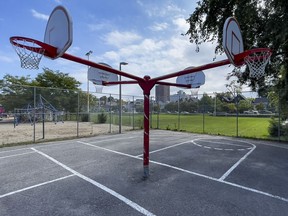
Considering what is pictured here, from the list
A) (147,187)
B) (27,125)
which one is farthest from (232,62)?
(27,125)

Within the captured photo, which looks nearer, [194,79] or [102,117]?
[194,79]

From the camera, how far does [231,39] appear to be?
→ 5.19 meters

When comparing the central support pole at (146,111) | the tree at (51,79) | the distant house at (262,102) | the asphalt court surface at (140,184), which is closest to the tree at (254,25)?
the distant house at (262,102)

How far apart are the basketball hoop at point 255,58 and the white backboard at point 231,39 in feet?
0.79

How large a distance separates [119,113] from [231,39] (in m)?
11.2

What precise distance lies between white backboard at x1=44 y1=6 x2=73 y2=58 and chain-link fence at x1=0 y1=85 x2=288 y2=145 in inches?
306

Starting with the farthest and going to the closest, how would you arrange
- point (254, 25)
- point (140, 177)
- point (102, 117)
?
point (102, 117) → point (254, 25) → point (140, 177)

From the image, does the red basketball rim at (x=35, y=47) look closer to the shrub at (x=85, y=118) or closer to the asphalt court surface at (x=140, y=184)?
the asphalt court surface at (x=140, y=184)

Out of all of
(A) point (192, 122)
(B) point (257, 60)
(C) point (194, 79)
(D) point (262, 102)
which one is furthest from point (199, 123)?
(B) point (257, 60)

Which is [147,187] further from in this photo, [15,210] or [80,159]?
[80,159]

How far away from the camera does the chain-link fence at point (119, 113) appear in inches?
517

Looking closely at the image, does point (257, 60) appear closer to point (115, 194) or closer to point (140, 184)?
point (140, 184)

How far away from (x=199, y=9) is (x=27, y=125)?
16619 millimetres

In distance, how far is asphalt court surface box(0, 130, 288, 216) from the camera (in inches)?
155
